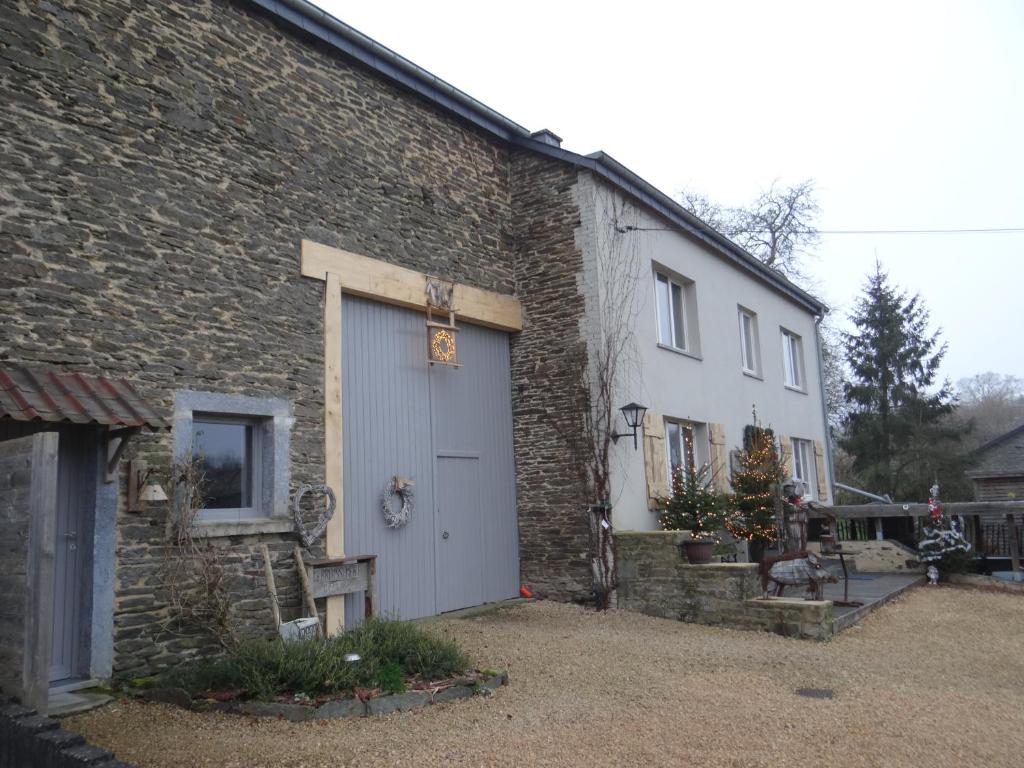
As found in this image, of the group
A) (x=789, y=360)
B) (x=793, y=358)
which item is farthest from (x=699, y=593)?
(x=793, y=358)

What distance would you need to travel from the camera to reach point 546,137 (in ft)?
39.0

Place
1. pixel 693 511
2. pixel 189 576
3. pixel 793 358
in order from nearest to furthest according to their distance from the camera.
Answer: pixel 189 576, pixel 693 511, pixel 793 358

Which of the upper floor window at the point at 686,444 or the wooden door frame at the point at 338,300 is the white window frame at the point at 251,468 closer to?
the wooden door frame at the point at 338,300

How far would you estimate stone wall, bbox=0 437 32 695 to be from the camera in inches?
187

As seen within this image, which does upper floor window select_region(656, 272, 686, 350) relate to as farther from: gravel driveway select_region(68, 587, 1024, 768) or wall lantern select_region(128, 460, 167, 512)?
wall lantern select_region(128, 460, 167, 512)

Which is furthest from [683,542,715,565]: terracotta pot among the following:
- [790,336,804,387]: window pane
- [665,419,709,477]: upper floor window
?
[790,336,804,387]: window pane

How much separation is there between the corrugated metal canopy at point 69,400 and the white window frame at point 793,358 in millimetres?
14728

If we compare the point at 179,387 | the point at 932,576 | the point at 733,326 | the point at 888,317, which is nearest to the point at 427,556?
the point at 179,387

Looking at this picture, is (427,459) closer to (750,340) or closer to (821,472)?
(750,340)

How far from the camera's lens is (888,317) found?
Result: 29547 millimetres

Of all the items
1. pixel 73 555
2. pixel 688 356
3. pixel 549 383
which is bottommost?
pixel 73 555

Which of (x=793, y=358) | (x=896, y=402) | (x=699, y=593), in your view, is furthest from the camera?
(x=896, y=402)

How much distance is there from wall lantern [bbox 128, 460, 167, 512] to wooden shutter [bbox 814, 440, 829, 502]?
48.7 feet

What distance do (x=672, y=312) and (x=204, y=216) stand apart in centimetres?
792
